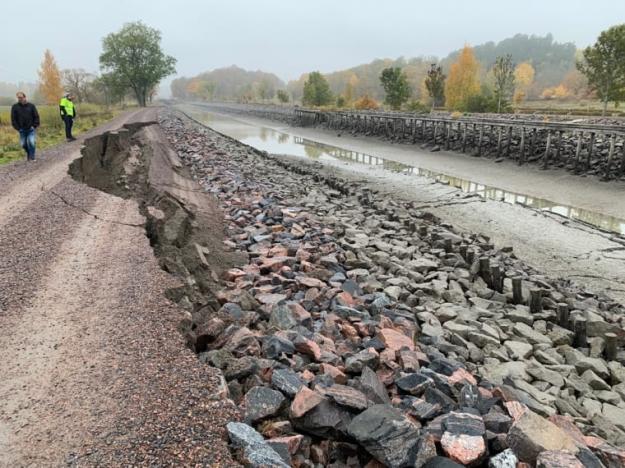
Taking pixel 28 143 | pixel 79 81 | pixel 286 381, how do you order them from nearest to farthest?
pixel 286 381
pixel 28 143
pixel 79 81

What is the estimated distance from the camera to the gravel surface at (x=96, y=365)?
2516mm

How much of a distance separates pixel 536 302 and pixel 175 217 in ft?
17.4

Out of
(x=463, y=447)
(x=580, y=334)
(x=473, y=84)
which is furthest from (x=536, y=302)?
(x=473, y=84)

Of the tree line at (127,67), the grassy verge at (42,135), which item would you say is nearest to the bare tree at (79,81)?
the tree line at (127,67)

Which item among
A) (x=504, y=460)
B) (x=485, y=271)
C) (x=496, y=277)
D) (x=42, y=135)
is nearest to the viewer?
(x=504, y=460)

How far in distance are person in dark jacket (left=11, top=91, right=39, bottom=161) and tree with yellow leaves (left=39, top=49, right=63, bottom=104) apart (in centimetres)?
6369

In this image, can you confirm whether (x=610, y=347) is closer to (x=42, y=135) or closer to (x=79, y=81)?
(x=42, y=135)

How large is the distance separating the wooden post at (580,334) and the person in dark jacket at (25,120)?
1276cm

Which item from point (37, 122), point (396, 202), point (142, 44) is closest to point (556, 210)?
point (396, 202)

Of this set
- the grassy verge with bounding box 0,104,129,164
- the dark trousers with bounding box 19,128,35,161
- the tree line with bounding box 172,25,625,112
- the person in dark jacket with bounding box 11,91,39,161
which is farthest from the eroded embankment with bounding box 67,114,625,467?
the tree line with bounding box 172,25,625,112

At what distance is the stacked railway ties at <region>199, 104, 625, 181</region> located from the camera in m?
17.0

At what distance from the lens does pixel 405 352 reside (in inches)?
164

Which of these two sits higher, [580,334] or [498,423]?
[498,423]

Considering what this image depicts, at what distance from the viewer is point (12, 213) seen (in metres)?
6.97
